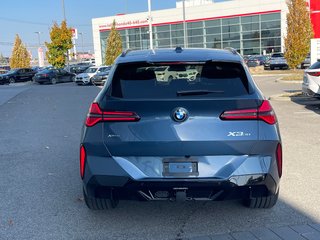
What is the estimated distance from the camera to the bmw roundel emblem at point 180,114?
366cm

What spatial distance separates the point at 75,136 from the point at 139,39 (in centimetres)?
5687

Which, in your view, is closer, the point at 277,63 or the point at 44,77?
the point at 44,77

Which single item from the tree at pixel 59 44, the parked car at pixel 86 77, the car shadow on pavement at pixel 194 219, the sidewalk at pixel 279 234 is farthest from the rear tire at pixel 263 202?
the tree at pixel 59 44

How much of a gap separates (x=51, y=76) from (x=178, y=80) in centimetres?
3608

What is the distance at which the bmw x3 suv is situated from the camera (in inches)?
145

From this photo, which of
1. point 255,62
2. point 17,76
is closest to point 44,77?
point 17,76

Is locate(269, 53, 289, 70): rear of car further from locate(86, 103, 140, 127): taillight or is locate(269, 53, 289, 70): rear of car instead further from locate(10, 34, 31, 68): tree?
locate(86, 103, 140, 127): taillight

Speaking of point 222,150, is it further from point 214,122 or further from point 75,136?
point 75,136

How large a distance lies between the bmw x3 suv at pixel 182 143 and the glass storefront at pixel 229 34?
176 ft

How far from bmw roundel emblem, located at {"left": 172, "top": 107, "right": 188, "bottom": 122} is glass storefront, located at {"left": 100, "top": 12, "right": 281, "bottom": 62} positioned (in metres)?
54.0

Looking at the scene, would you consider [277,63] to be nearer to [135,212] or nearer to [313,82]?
[313,82]

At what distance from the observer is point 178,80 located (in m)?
Answer: 3.94

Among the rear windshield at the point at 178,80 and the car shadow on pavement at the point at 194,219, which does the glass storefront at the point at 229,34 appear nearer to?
the car shadow on pavement at the point at 194,219

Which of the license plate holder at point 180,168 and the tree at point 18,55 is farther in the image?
the tree at point 18,55
